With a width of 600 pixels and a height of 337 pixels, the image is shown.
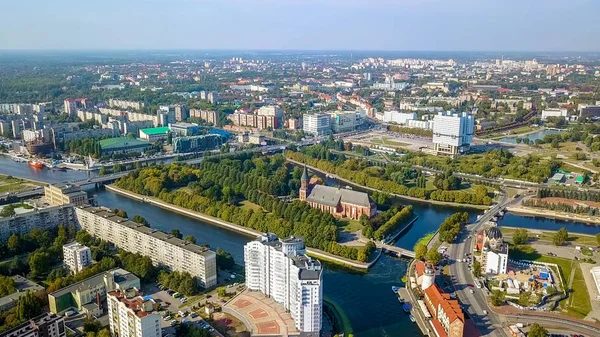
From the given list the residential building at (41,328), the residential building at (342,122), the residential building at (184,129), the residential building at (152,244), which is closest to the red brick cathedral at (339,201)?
the residential building at (152,244)

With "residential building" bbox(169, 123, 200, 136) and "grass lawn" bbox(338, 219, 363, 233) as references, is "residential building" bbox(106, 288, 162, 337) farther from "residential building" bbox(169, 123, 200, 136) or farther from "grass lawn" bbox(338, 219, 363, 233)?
"residential building" bbox(169, 123, 200, 136)

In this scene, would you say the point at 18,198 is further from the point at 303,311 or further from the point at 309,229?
the point at 303,311

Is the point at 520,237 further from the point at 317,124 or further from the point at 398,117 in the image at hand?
the point at 398,117

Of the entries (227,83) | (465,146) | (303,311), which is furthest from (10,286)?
(227,83)

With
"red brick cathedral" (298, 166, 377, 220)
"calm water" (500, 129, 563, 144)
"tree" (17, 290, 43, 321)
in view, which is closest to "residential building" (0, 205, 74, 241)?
"tree" (17, 290, 43, 321)

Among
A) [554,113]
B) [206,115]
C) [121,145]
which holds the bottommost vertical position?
[121,145]

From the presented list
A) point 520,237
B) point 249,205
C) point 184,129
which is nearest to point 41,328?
point 249,205
